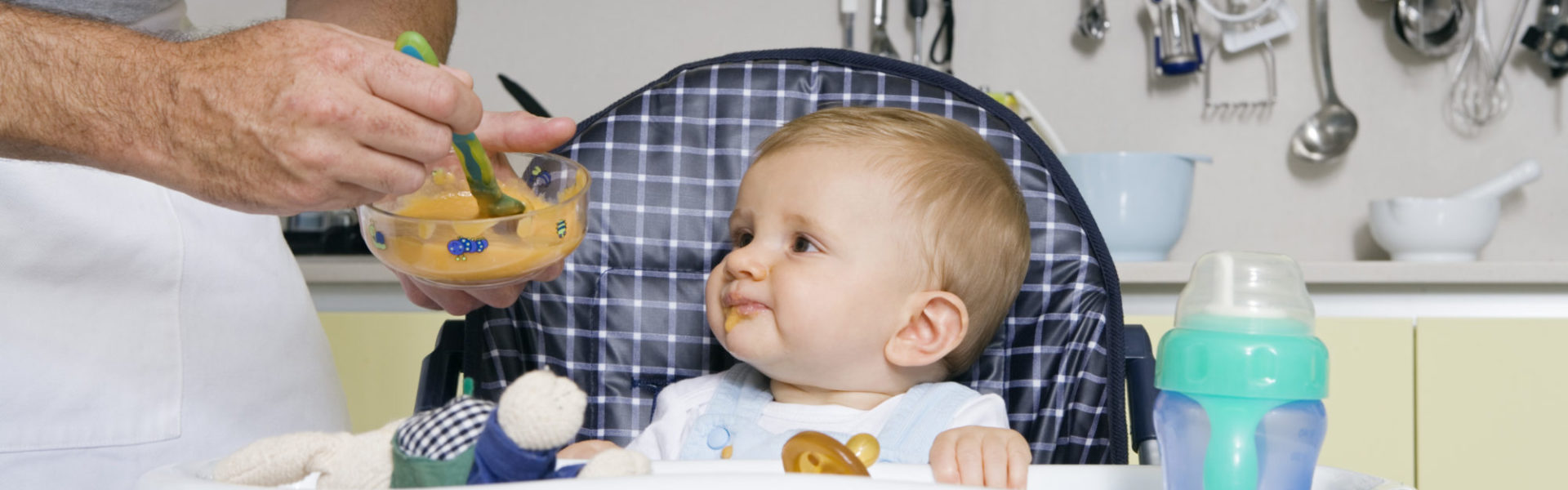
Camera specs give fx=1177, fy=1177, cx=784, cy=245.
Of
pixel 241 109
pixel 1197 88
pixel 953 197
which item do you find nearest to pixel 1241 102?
pixel 1197 88

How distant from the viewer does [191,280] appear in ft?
3.23

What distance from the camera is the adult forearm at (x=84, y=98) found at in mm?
647

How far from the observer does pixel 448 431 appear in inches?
19.0

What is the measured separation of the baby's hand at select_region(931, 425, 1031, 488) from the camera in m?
0.75

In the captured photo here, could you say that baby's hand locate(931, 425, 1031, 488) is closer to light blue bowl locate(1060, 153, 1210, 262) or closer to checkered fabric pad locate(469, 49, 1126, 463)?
checkered fabric pad locate(469, 49, 1126, 463)

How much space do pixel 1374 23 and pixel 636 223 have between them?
4.76ft

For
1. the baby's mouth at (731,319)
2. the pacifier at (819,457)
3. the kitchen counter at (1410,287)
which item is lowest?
the kitchen counter at (1410,287)

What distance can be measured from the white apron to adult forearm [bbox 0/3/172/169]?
27 cm

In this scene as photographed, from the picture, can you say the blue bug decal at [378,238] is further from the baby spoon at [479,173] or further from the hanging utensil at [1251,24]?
the hanging utensil at [1251,24]

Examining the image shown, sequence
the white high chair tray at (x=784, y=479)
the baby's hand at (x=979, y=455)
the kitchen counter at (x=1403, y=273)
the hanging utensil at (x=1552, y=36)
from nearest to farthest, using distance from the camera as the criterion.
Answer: the white high chair tray at (x=784, y=479) → the baby's hand at (x=979, y=455) → the kitchen counter at (x=1403, y=273) → the hanging utensil at (x=1552, y=36)

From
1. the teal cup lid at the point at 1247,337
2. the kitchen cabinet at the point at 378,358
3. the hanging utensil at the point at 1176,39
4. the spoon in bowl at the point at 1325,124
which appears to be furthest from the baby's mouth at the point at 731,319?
the spoon in bowl at the point at 1325,124

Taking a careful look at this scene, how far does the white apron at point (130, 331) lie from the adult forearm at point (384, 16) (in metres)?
0.20

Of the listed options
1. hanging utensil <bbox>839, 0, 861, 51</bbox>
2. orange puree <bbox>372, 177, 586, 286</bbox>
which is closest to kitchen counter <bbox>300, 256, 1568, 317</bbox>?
hanging utensil <bbox>839, 0, 861, 51</bbox>

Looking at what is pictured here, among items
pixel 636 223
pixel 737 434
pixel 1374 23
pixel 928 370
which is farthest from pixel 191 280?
pixel 1374 23
